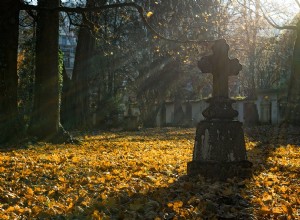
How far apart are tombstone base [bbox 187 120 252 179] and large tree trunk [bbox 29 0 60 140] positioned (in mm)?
6925

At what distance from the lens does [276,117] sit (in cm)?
2397

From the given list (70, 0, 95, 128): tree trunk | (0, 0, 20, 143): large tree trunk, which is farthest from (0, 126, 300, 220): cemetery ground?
(70, 0, 95, 128): tree trunk

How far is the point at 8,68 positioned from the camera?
11.4 metres

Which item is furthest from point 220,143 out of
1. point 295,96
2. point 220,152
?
point 295,96

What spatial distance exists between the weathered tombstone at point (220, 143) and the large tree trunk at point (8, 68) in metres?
6.52

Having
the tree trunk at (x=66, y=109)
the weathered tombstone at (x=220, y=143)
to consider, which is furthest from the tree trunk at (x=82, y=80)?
the weathered tombstone at (x=220, y=143)

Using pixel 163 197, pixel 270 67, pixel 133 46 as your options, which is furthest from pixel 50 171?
pixel 270 67

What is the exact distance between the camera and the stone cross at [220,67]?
6.77 metres

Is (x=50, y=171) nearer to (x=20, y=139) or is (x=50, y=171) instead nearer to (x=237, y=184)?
(x=237, y=184)

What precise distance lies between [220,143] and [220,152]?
13cm

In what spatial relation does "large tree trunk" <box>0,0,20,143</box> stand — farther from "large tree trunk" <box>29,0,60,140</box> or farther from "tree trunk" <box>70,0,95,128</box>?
"tree trunk" <box>70,0,95,128</box>

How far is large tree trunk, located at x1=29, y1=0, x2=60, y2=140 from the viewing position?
12.6m

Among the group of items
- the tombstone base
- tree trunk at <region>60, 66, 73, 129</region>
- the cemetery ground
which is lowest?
the cemetery ground

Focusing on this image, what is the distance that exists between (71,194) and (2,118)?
22.0 ft
